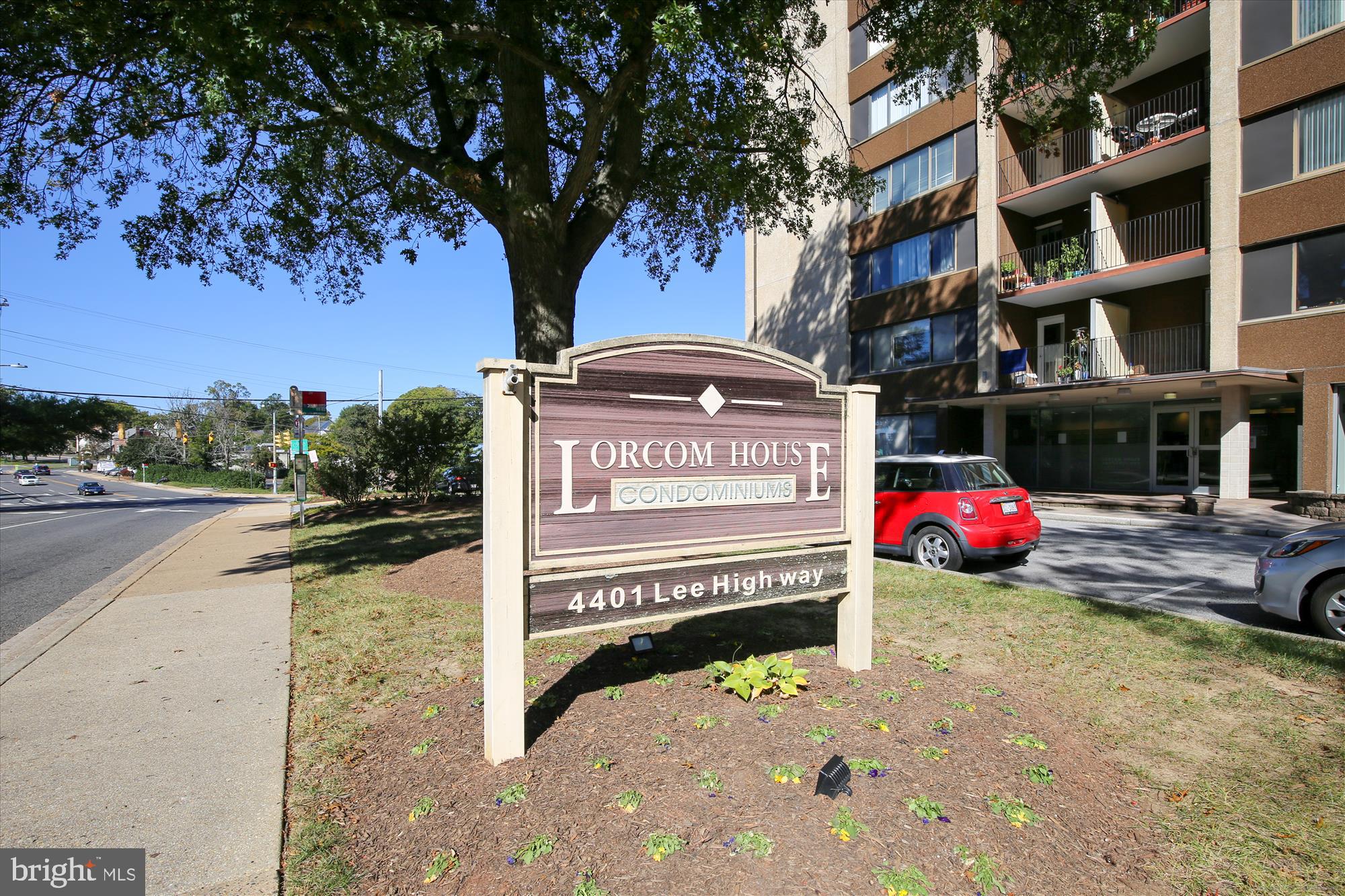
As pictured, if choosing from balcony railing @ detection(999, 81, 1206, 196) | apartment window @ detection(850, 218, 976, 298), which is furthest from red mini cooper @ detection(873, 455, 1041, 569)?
apartment window @ detection(850, 218, 976, 298)

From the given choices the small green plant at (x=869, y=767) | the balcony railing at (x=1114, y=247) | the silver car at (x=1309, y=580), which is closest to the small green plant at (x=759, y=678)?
the small green plant at (x=869, y=767)

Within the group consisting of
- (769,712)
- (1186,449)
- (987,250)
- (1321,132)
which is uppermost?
(1321,132)

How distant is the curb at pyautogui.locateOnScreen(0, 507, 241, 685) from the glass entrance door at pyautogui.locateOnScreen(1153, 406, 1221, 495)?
2190 centimetres

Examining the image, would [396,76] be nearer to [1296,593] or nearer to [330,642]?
[330,642]

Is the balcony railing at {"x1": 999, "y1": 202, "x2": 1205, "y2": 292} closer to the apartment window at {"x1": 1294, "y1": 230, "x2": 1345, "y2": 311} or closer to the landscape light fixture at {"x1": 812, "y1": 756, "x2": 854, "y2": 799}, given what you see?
the apartment window at {"x1": 1294, "y1": 230, "x2": 1345, "y2": 311}

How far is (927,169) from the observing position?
22.5m

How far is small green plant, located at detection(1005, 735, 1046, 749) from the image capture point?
3.29 meters

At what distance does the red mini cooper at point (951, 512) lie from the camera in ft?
26.2

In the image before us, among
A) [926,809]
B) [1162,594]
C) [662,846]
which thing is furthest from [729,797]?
[1162,594]

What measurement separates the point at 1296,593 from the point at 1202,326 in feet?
51.1

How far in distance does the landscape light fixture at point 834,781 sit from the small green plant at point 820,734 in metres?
0.43

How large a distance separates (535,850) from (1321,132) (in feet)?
67.7

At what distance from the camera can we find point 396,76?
22.6 ft

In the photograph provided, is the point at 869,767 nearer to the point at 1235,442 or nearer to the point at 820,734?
the point at 820,734
